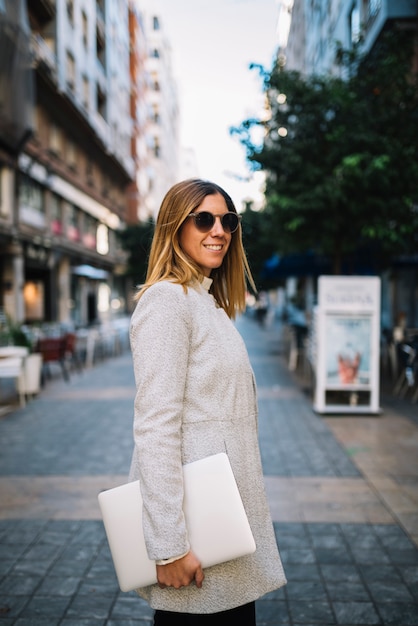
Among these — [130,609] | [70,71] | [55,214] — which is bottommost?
[130,609]

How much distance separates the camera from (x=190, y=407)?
1.59 metres

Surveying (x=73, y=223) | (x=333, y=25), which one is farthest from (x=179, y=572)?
(x=73, y=223)

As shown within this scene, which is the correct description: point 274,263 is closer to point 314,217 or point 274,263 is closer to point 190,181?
point 314,217

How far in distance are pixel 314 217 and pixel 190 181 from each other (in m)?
8.09

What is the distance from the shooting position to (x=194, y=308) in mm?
1619

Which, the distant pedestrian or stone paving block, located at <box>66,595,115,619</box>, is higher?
the distant pedestrian

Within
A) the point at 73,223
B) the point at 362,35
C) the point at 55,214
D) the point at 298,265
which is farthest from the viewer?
the point at 73,223

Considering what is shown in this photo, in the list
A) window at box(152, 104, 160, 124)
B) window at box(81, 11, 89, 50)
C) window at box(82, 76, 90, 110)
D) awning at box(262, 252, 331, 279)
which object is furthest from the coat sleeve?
window at box(152, 104, 160, 124)

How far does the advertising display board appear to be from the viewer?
7.66m

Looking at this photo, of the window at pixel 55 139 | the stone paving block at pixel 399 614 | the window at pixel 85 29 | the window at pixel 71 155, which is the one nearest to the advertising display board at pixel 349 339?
the stone paving block at pixel 399 614

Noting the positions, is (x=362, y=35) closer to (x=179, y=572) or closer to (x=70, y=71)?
(x=179, y=572)

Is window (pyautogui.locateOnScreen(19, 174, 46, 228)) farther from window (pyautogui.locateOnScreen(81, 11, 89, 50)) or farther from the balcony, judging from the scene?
window (pyautogui.locateOnScreen(81, 11, 89, 50))

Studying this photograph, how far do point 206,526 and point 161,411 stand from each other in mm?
341

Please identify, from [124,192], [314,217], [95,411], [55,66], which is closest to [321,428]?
[95,411]
